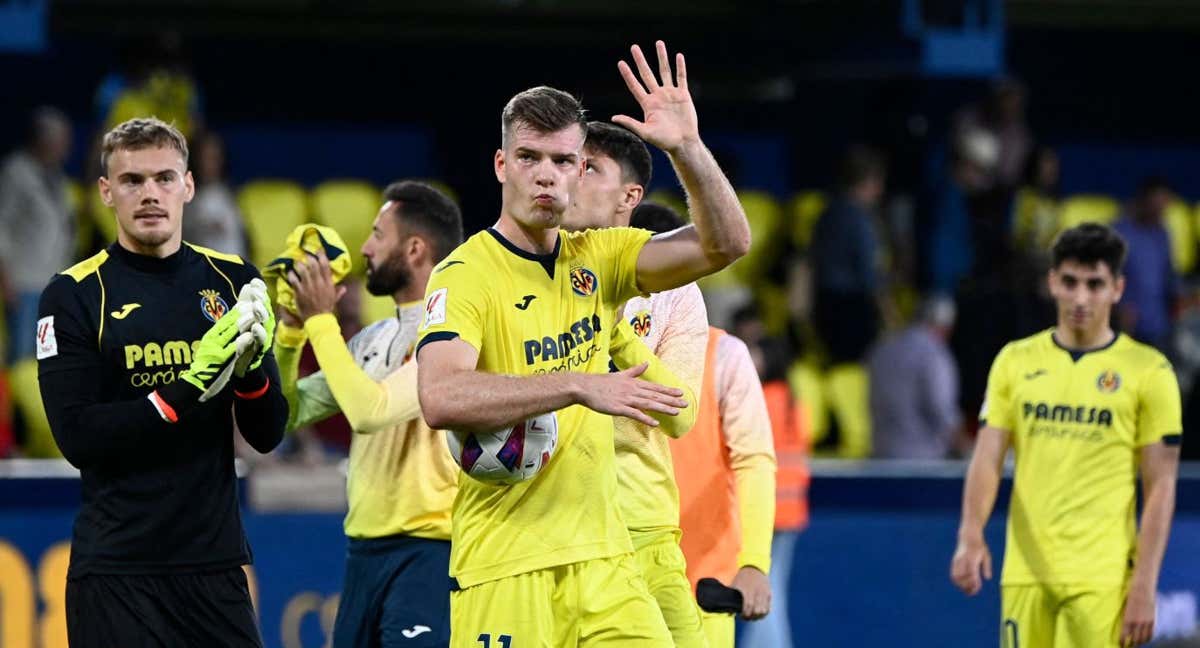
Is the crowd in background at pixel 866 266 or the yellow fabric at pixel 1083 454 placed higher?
the crowd in background at pixel 866 266

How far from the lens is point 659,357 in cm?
588

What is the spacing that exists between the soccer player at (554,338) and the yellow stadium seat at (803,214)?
1013 cm

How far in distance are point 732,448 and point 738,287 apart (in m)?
7.36

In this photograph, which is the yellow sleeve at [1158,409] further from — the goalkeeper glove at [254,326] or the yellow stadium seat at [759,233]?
the yellow stadium seat at [759,233]

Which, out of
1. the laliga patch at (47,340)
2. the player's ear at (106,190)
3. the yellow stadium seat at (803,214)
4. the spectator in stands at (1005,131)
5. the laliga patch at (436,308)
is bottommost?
the laliga patch at (47,340)

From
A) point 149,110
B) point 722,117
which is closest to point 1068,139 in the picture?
point 722,117

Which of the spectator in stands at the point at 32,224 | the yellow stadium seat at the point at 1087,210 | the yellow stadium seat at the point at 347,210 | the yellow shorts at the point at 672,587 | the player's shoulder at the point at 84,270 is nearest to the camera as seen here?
the player's shoulder at the point at 84,270

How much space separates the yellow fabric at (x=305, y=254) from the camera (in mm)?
6180

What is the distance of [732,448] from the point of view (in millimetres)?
6316

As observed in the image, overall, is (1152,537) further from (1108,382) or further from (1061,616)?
(1108,382)

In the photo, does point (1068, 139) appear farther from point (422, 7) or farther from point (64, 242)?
point (64, 242)

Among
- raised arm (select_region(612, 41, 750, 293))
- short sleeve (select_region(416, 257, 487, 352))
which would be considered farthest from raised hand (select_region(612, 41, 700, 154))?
short sleeve (select_region(416, 257, 487, 352))

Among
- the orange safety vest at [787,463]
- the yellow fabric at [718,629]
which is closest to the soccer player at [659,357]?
the yellow fabric at [718,629]

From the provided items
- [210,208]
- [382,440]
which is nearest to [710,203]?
[382,440]
